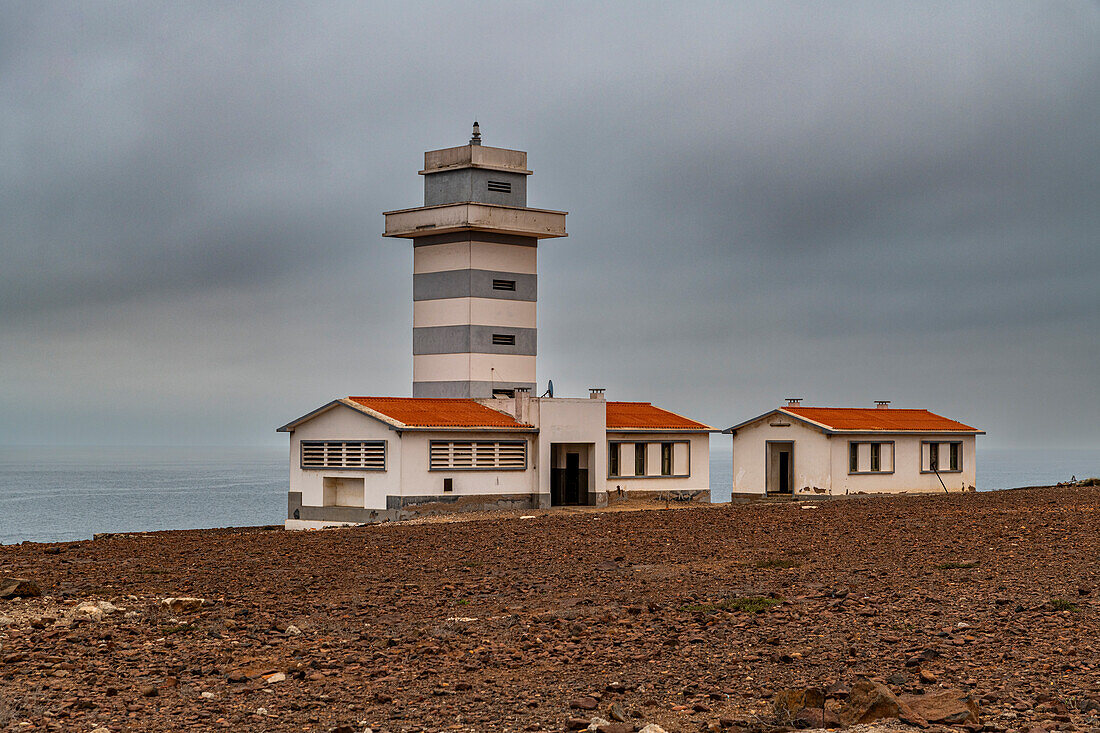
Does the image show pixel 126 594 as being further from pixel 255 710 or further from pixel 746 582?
pixel 746 582

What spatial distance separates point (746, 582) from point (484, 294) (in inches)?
864

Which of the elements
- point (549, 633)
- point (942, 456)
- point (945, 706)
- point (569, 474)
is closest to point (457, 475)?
point (569, 474)

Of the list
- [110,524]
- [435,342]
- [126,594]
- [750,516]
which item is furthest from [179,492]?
[126,594]

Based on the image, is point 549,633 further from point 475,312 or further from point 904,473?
point 904,473

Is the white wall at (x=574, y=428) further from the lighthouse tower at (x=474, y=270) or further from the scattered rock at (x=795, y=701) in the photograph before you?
the scattered rock at (x=795, y=701)

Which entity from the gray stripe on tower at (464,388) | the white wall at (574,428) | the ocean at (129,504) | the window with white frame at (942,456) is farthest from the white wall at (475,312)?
the ocean at (129,504)

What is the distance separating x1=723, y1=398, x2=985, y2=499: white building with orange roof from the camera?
35750mm

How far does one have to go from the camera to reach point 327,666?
32.5ft

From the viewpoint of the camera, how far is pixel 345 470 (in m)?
30.8

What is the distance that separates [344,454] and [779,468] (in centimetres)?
1394

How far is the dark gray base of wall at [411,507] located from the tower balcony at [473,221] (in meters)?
7.92

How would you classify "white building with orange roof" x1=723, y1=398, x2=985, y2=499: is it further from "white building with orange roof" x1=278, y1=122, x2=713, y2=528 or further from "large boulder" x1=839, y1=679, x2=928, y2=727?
"large boulder" x1=839, y1=679, x2=928, y2=727

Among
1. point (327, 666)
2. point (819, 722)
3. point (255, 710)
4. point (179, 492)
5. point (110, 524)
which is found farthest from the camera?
point (179, 492)

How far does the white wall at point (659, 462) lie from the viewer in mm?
34406
